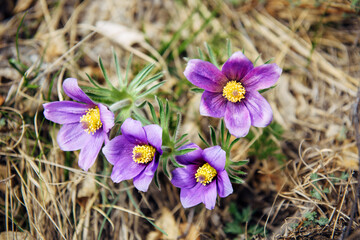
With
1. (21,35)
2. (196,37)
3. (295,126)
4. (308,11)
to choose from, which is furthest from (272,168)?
(21,35)

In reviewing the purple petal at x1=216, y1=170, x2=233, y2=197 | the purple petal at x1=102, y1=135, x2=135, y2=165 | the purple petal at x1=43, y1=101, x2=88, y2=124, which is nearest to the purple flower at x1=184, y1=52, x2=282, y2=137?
the purple petal at x1=216, y1=170, x2=233, y2=197

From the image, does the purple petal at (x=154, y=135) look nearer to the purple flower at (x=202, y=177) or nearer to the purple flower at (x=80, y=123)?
the purple flower at (x=202, y=177)

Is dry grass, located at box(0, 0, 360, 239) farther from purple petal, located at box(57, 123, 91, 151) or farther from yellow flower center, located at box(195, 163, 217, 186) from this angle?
yellow flower center, located at box(195, 163, 217, 186)

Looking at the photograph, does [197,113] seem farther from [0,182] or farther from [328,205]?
[0,182]

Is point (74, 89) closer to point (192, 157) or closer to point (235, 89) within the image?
point (192, 157)

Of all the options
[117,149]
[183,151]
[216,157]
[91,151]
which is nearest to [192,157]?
[183,151]

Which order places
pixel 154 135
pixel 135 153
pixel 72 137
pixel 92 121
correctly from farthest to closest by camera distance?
1. pixel 72 137
2. pixel 92 121
3. pixel 135 153
4. pixel 154 135

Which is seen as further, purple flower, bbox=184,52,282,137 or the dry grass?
the dry grass
